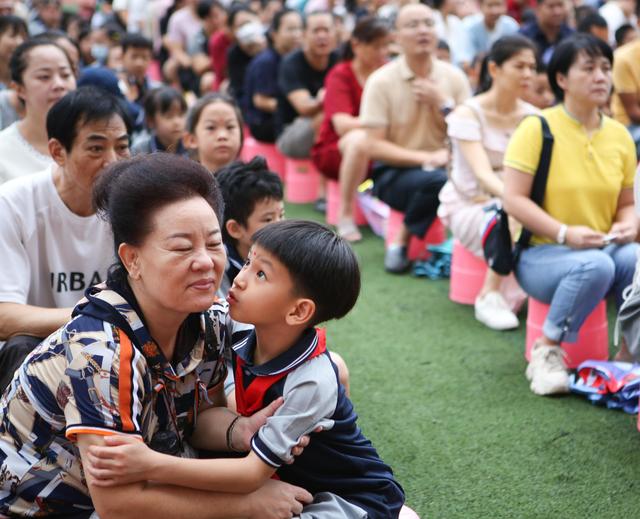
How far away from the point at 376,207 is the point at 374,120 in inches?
27.2

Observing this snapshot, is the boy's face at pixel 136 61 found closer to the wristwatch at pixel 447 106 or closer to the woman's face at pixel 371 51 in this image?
the woman's face at pixel 371 51

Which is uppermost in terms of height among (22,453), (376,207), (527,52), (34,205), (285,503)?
(527,52)

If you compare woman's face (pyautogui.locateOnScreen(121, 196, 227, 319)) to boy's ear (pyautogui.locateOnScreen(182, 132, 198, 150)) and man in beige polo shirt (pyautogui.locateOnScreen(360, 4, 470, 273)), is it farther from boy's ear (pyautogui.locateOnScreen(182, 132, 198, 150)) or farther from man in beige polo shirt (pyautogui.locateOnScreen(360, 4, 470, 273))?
man in beige polo shirt (pyautogui.locateOnScreen(360, 4, 470, 273))

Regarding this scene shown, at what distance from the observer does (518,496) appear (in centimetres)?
231

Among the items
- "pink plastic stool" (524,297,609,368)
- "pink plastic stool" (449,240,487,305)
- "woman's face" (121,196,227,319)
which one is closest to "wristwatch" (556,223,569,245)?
"pink plastic stool" (524,297,609,368)

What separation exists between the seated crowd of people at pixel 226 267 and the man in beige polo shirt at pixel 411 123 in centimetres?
1

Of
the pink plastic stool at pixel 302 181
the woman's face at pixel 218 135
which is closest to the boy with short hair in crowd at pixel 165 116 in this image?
the woman's face at pixel 218 135

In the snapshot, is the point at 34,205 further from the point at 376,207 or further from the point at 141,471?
the point at 376,207

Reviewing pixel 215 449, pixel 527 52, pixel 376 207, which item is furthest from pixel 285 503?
pixel 376 207

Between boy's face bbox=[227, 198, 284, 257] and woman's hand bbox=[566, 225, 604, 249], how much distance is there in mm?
1162

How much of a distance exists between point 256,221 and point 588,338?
146 centimetres

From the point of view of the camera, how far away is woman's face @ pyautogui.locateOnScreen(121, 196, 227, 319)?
62.4 inches

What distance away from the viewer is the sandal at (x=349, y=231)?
508 centimetres

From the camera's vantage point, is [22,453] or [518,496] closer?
[22,453]
